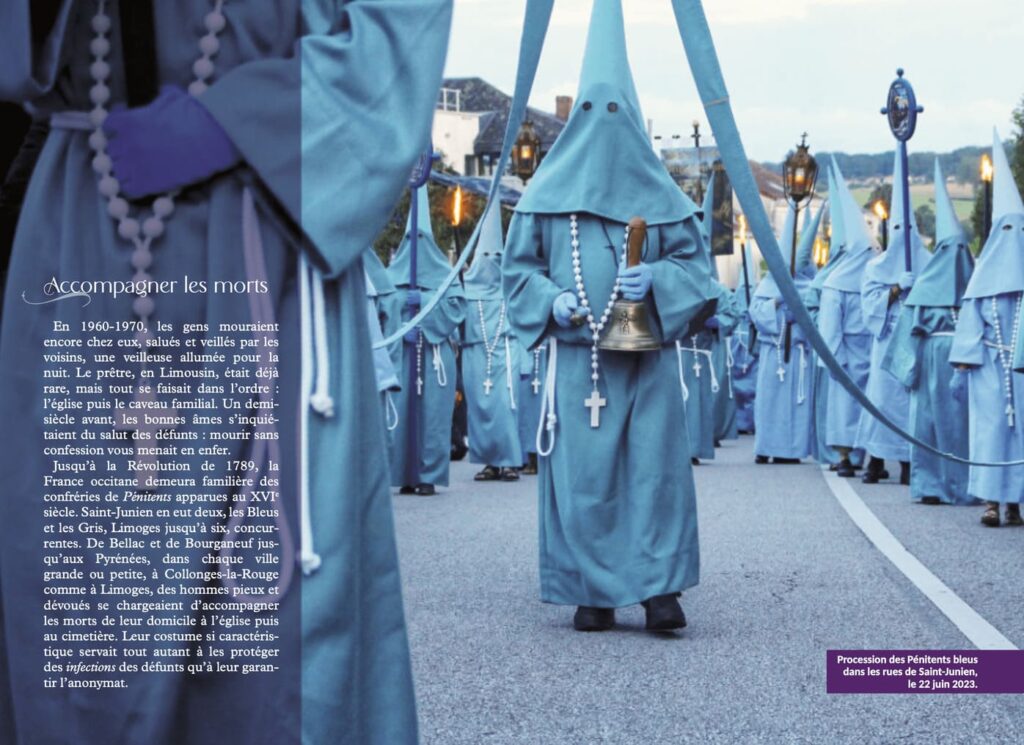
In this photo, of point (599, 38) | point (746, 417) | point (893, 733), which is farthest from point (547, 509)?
point (746, 417)

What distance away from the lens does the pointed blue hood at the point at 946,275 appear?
13641 millimetres

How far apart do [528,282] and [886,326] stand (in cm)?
894

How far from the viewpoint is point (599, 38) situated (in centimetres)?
764

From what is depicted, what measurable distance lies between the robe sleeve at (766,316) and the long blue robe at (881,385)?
3.51 m

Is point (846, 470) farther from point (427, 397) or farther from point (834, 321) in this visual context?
point (427, 397)

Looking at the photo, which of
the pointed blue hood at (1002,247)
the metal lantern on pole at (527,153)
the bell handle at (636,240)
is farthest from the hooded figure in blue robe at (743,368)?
the bell handle at (636,240)

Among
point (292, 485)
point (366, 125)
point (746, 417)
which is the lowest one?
point (746, 417)

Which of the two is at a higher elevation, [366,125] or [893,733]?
[366,125]

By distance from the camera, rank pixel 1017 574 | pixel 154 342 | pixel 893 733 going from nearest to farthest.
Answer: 1. pixel 154 342
2. pixel 893 733
3. pixel 1017 574

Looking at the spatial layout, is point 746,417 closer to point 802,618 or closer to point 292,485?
point 802,618

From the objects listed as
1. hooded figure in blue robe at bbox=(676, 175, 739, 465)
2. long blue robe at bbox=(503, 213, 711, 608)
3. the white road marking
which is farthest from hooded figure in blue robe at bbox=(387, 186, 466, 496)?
long blue robe at bbox=(503, 213, 711, 608)

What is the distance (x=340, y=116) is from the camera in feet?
9.64

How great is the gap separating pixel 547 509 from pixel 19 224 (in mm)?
4781

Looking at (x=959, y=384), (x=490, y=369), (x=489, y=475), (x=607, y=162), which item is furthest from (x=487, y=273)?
(x=607, y=162)
